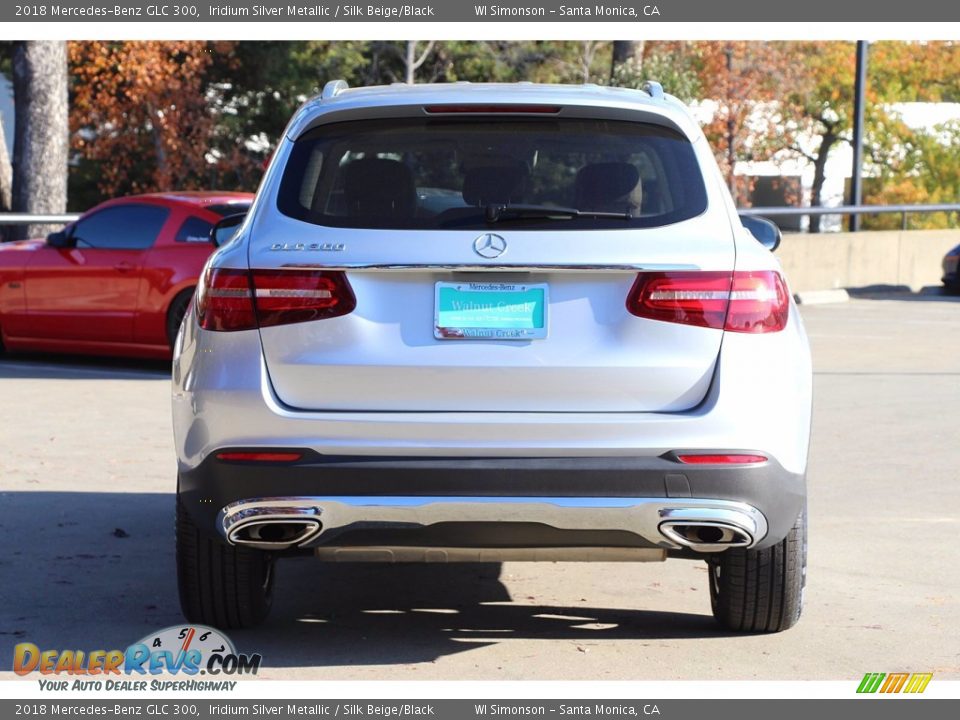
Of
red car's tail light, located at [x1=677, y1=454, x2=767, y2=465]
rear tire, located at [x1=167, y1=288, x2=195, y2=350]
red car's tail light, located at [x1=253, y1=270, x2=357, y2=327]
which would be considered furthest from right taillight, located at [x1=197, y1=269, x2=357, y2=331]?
rear tire, located at [x1=167, y1=288, x2=195, y2=350]

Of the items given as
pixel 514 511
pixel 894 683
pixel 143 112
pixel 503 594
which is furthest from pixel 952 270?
pixel 514 511

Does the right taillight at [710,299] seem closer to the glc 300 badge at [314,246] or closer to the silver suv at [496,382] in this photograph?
the silver suv at [496,382]

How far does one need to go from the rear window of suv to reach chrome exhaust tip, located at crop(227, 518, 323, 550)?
93 cm

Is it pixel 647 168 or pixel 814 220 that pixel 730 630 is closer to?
pixel 647 168

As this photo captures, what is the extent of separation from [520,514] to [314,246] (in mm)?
1011

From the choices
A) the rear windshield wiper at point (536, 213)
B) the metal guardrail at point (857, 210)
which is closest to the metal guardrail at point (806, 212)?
the metal guardrail at point (857, 210)

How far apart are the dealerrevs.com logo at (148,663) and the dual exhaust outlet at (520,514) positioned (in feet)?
1.93

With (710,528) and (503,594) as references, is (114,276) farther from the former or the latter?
(710,528)

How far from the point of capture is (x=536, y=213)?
5098mm

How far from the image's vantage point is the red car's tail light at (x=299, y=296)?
5.00 metres

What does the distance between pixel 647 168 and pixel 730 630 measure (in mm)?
1676

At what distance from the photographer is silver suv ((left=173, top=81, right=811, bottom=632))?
4914 millimetres

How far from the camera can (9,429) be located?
1069 centimetres
